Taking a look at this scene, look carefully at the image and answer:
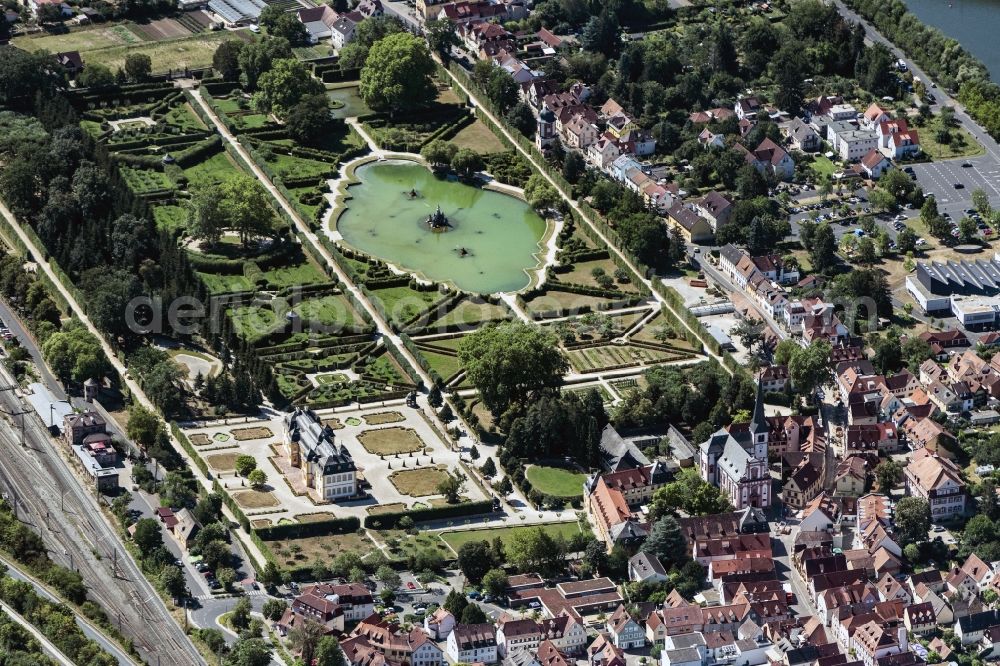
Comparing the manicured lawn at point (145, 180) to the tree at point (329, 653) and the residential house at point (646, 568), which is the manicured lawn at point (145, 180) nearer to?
the residential house at point (646, 568)

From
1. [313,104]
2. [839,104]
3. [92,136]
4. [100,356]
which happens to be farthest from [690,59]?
[100,356]

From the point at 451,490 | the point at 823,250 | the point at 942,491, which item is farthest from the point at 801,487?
the point at 823,250

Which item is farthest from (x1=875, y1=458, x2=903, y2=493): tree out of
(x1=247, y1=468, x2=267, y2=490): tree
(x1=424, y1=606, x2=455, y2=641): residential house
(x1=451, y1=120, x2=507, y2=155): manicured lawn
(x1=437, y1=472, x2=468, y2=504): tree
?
(x1=451, y1=120, x2=507, y2=155): manicured lawn

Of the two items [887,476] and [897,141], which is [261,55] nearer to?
[897,141]

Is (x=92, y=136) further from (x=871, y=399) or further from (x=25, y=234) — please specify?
(x=871, y=399)

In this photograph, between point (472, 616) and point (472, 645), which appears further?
point (472, 616)
